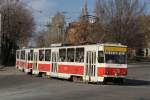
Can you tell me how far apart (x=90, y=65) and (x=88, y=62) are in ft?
1.36

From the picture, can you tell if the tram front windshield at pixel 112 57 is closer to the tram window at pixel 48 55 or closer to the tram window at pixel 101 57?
the tram window at pixel 101 57

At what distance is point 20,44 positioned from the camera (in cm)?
8625

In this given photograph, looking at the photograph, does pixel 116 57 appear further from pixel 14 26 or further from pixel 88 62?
pixel 14 26

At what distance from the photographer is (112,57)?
33250mm

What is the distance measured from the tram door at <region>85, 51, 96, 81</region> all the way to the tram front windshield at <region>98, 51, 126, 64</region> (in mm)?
730

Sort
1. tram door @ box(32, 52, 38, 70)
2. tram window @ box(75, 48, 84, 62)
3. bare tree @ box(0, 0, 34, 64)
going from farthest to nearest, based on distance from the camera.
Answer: bare tree @ box(0, 0, 34, 64) < tram door @ box(32, 52, 38, 70) < tram window @ box(75, 48, 84, 62)

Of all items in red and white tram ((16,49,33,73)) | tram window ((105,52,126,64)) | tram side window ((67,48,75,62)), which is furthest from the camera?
red and white tram ((16,49,33,73))

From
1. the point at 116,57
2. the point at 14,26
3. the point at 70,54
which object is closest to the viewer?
the point at 116,57

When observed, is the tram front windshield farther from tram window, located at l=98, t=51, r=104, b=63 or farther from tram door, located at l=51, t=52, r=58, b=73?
tram door, located at l=51, t=52, r=58, b=73

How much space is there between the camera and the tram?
32.9 metres

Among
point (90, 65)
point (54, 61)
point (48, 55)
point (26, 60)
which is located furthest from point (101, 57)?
point (26, 60)

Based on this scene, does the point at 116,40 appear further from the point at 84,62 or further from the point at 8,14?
the point at 84,62

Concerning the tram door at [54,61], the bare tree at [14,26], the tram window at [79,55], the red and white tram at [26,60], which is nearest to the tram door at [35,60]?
the red and white tram at [26,60]

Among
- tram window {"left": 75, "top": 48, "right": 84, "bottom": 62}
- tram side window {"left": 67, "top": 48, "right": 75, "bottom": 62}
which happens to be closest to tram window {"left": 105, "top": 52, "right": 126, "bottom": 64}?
Answer: tram window {"left": 75, "top": 48, "right": 84, "bottom": 62}
